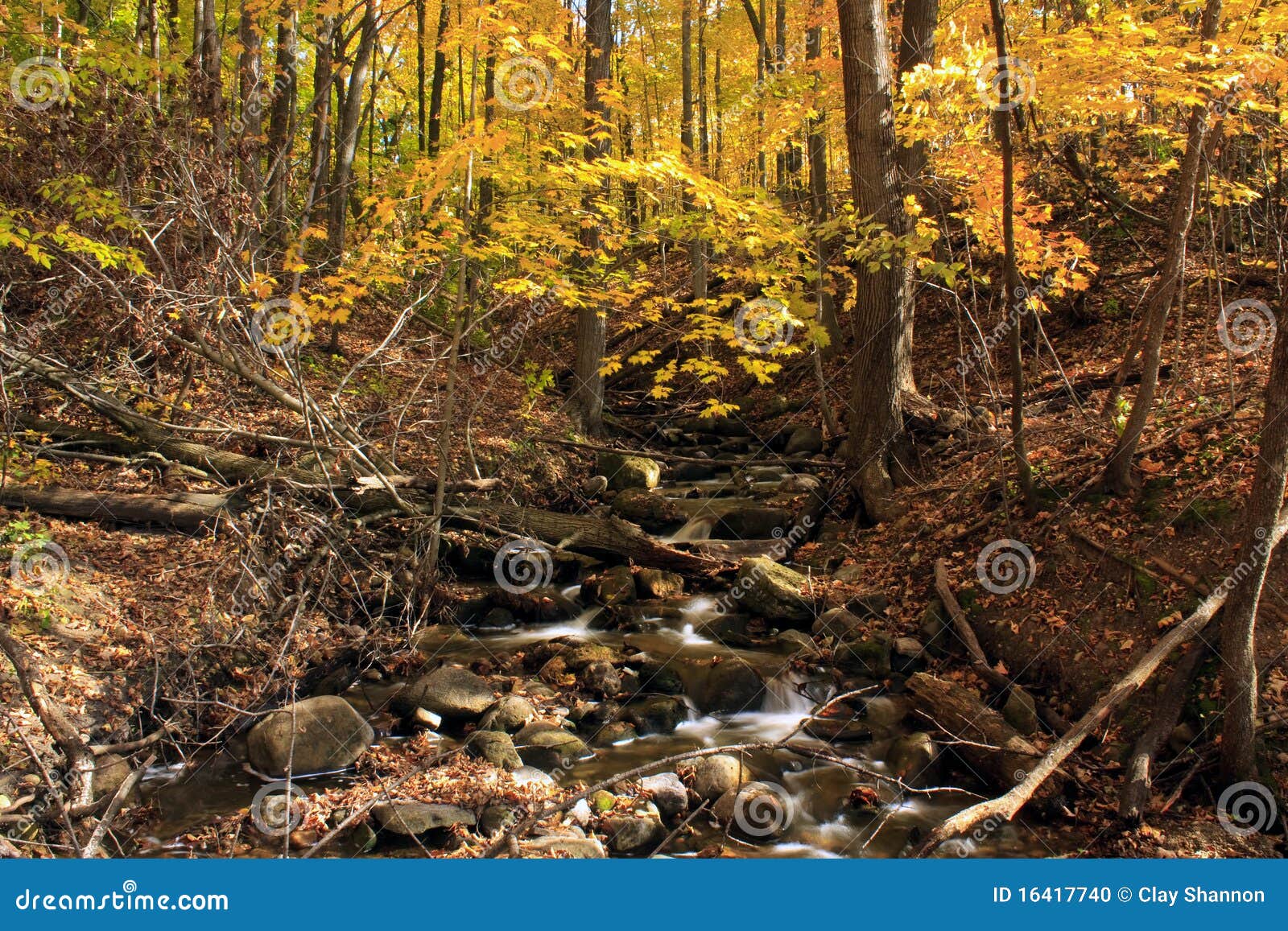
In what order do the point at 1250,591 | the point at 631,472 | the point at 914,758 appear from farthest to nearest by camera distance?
the point at 631,472
the point at 914,758
the point at 1250,591

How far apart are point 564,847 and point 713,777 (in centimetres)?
127

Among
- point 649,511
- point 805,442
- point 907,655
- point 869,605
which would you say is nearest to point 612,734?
point 907,655

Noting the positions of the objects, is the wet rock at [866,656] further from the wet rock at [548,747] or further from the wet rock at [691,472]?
the wet rock at [691,472]

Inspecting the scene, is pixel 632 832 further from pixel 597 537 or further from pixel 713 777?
pixel 597 537

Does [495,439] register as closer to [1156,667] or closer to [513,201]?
[513,201]

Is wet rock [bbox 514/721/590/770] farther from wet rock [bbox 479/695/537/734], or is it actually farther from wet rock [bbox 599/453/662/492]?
wet rock [bbox 599/453/662/492]

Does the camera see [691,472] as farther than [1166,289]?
Yes

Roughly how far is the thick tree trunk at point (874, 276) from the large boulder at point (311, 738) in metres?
5.57

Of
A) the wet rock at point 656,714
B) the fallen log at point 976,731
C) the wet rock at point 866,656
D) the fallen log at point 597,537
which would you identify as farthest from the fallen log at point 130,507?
the fallen log at point 976,731

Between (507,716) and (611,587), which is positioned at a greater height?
(611,587)

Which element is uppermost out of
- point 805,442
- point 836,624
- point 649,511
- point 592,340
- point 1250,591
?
point 592,340

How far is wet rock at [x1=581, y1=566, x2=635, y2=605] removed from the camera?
8.19 meters

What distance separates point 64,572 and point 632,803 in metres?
4.50

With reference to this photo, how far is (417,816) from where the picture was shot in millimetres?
4730
